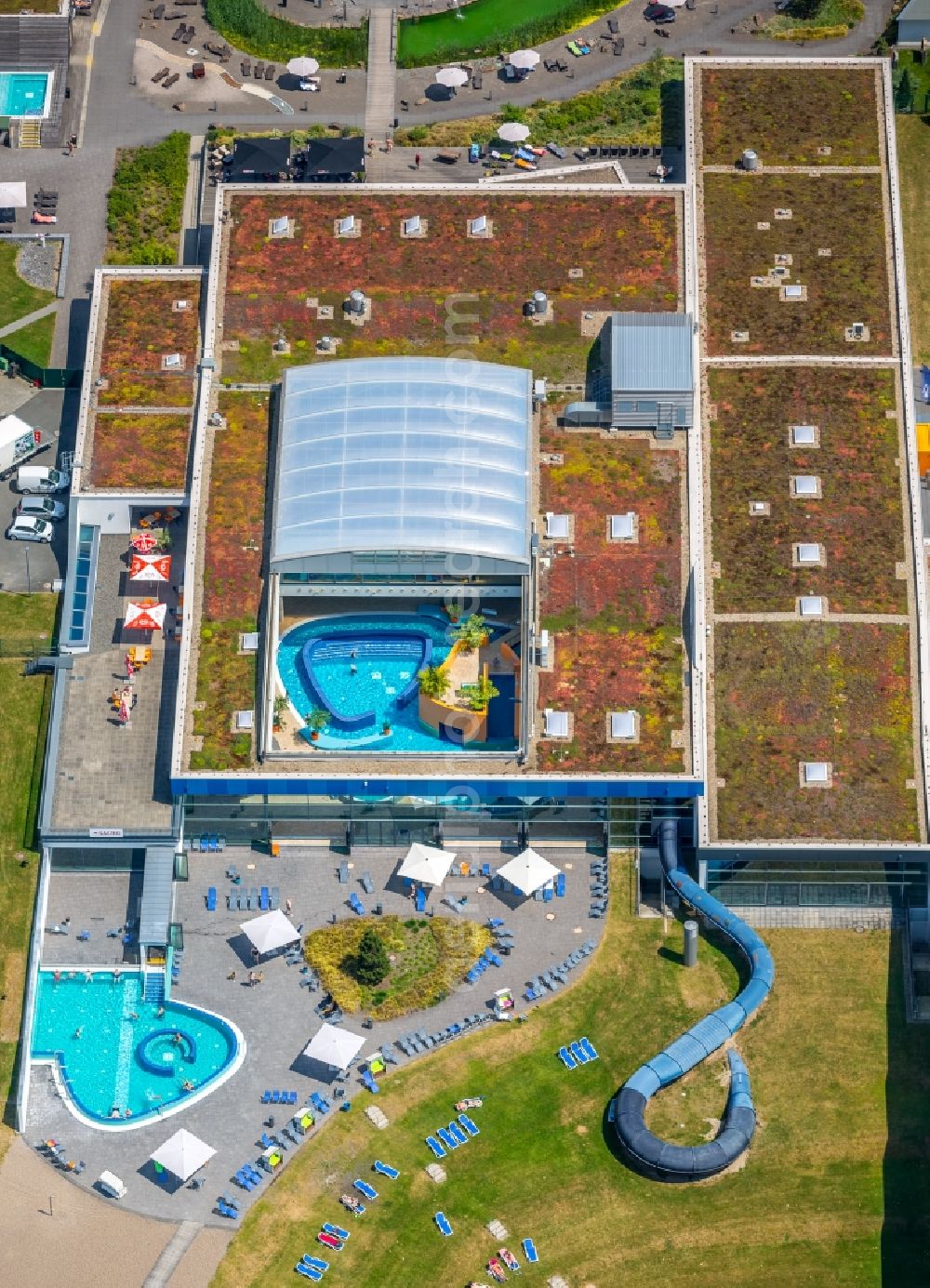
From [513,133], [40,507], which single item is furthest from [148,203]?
[513,133]

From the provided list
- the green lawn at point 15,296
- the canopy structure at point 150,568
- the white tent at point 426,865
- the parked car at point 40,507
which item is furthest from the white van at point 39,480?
the white tent at point 426,865

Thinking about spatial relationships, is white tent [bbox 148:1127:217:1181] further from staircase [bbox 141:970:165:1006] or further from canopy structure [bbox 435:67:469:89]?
canopy structure [bbox 435:67:469:89]

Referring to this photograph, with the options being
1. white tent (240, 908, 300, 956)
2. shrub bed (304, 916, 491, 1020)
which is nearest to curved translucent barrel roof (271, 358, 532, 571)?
white tent (240, 908, 300, 956)

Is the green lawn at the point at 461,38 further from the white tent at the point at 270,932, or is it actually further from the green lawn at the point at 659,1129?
the green lawn at the point at 659,1129

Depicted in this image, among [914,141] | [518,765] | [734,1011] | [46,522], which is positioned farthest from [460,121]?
[734,1011]

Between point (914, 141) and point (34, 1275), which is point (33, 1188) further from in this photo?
point (914, 141)
